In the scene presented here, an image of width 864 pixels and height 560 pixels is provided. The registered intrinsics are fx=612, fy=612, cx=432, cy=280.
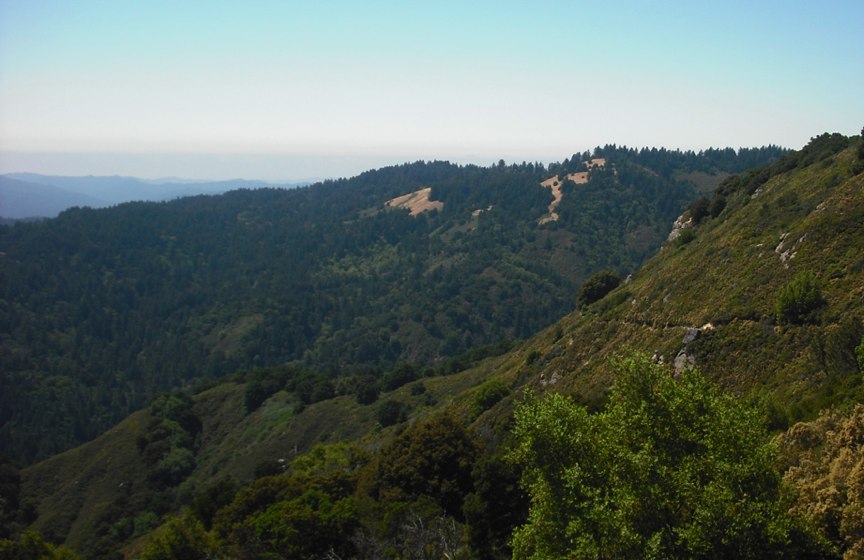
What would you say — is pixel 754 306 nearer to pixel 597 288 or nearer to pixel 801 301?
pixel 801 301

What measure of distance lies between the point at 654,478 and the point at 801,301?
71.7ft

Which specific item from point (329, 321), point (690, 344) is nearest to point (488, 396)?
point (690, 344)

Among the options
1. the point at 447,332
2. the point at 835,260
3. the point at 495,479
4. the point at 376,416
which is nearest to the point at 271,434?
the point at 376,416

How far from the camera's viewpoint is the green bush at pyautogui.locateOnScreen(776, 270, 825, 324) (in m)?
31.4

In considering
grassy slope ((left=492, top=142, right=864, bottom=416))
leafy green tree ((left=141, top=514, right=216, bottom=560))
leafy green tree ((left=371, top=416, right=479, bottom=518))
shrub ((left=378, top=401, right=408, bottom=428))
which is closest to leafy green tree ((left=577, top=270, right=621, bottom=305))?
grassy slope ((left=492, top=142, right=864, bottom=416))

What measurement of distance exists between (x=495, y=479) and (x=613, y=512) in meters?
11.5

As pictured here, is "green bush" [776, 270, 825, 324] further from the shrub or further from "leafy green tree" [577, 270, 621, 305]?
the shrub

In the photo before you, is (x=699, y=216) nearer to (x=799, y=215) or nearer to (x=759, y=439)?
(x=799, y=215)

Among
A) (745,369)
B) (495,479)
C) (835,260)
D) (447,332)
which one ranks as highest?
(835,260)

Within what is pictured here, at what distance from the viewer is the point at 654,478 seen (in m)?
14.9

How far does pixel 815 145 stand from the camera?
67000 mm

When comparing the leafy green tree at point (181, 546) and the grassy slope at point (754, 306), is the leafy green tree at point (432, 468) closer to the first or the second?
the leafy green tree at point (181, 546)

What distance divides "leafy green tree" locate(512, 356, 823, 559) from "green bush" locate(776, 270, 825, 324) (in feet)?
58.9

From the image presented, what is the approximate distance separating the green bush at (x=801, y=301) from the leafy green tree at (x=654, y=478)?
1796cm
